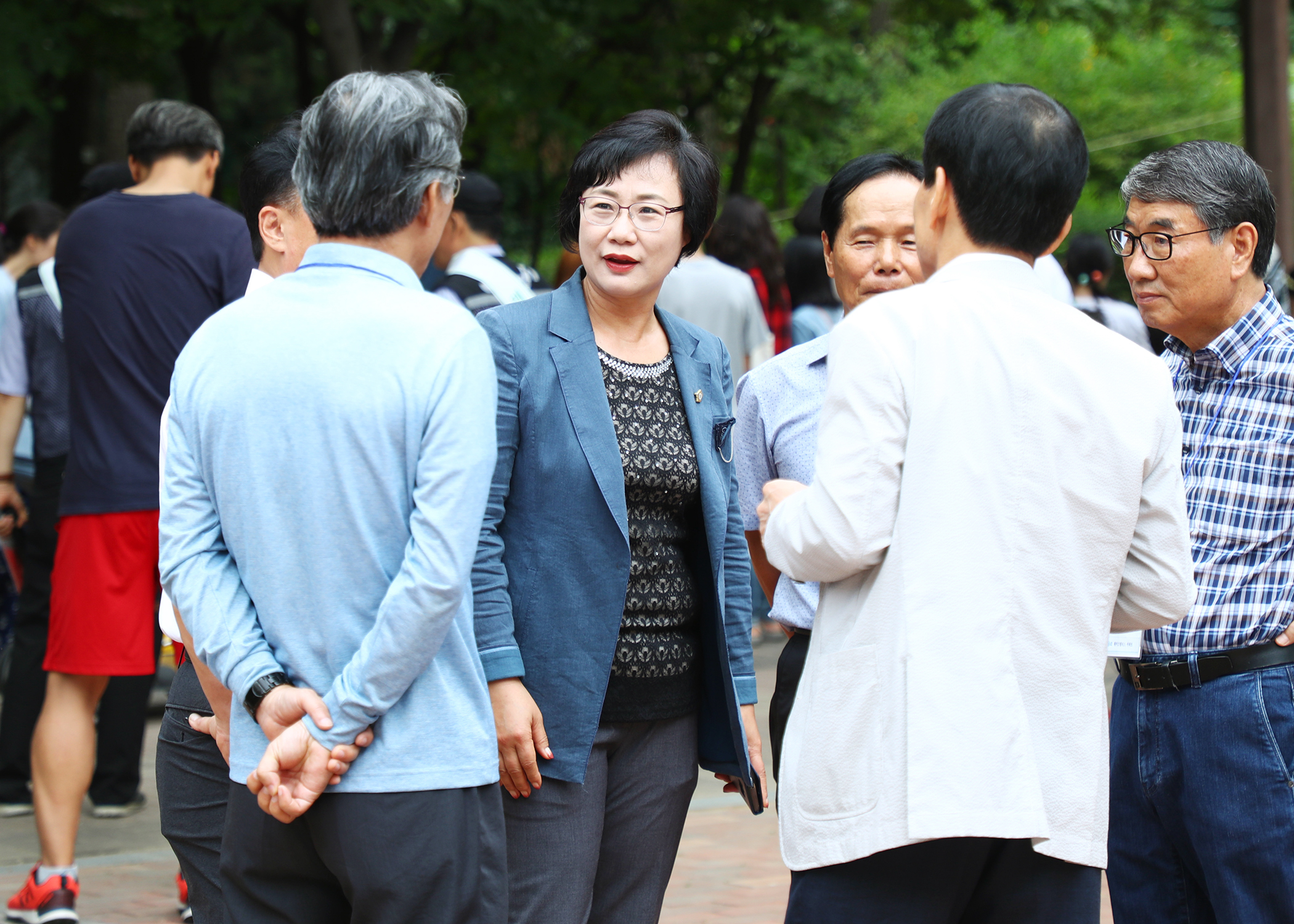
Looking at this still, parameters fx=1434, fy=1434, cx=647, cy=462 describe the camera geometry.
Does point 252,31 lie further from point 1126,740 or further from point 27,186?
point 1126,740

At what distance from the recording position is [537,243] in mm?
15891

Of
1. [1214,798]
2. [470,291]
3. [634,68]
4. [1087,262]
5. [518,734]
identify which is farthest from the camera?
[634,68]

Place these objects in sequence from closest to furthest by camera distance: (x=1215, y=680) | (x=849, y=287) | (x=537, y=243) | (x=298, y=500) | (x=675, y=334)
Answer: (x=298, y=500), (x=1215, y=680), (x=675, y=334), (x=849, y=287), (x=537, y=243)

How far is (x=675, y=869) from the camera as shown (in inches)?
193

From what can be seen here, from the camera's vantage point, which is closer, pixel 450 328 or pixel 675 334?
pixel 450 328

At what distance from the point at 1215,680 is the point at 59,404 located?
14.0ft

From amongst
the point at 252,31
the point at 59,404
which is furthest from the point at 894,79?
the point at 59,404

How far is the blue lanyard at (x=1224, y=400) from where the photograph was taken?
9.04 feet

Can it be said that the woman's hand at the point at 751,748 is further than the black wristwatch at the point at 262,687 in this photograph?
Yes

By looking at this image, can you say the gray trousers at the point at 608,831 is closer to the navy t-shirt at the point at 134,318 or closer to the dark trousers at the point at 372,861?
the dark trousers at the point at 372,861

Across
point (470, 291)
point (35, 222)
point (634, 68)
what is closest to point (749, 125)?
point (634, 68)

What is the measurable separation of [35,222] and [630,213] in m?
4.72

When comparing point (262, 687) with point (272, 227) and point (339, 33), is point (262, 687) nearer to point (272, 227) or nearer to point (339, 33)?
point (272, 227)

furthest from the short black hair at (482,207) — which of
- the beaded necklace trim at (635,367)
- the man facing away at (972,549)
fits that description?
the man facing away at (972,549)
